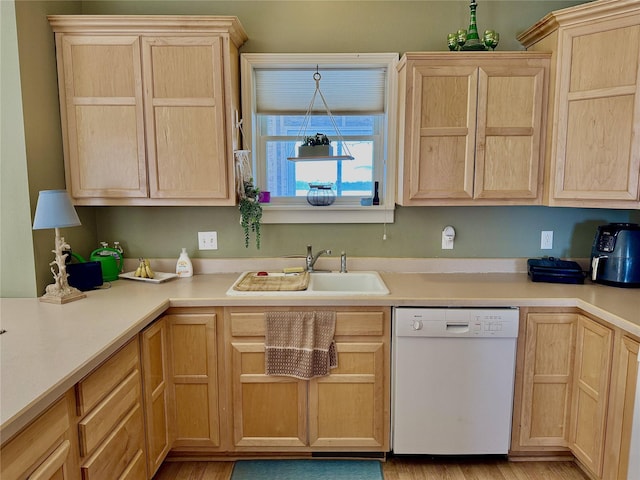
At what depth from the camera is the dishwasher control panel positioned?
2.03 meters

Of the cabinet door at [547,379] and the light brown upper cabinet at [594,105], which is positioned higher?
the light brown upper cabinet at [594,105]

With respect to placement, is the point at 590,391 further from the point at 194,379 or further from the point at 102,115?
the point at 102,115

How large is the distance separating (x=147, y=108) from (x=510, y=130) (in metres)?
1.91

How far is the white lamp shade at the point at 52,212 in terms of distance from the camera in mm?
1875

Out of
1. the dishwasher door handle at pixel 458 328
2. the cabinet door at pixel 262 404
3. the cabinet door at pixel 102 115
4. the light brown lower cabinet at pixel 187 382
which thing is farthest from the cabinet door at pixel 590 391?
the cabinet door at pixel 102 115

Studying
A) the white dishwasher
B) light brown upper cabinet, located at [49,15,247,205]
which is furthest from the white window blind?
the white dishwasher

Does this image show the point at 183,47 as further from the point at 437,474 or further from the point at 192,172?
the point at 437,474

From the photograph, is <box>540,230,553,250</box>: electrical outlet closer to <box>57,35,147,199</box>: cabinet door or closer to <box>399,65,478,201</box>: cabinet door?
<box>399,65,478,201</box>: cabinet door

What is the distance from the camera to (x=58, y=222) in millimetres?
1891

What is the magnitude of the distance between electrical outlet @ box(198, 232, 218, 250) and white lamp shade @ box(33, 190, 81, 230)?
2.62 ft

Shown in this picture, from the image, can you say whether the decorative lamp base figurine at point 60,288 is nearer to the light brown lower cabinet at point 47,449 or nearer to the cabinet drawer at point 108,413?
the cabinet drawer at point 108,413

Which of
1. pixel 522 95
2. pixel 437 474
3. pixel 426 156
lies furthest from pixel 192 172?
pixel 437 474

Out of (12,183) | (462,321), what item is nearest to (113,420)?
(12,183)

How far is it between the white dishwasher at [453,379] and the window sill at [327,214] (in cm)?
74
